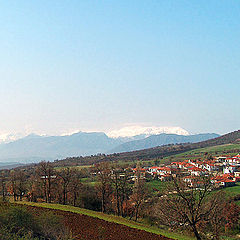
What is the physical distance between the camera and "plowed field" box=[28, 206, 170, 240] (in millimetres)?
27875

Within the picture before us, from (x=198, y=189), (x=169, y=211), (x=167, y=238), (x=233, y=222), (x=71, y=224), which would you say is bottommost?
(x=233, y=222)

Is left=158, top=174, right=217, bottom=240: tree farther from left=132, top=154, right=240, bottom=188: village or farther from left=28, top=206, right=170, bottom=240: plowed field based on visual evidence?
left=28, top=206, right=170, bottom=240: plowed field

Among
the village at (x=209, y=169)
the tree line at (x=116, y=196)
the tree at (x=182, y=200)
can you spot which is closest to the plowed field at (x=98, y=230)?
the tree line at (x=116, y=196)

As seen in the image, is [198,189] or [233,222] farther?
[233,222]

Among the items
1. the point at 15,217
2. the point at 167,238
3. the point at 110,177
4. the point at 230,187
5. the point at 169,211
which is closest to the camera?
the point at 15,217

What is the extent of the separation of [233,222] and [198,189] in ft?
82.5

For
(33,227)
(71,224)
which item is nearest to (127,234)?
(71,224)

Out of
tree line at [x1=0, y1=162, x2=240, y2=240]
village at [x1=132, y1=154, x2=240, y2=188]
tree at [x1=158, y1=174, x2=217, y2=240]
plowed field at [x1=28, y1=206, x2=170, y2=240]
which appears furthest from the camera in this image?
village at [x1=132, y1=154, x2=240, y2=188]

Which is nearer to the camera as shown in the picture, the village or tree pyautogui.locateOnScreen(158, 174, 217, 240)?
tree pyautogui.locateOnScreen(158, 174, 217, 240)

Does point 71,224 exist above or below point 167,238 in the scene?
above

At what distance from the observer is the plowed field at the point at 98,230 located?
27.9m

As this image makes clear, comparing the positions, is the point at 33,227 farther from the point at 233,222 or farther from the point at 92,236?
the point at 233,222

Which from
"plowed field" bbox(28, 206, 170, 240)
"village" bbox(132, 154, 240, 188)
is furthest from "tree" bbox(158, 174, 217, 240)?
"plowed field" bbox(28, 206, 170, 240)

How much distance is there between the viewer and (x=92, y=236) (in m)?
27.4
